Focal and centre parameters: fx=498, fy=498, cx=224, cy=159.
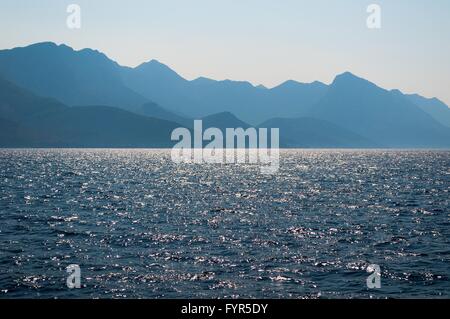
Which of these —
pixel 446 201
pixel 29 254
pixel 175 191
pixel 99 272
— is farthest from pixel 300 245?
pixel 175 191

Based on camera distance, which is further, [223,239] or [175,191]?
[175,191]

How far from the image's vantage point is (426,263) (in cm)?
3709

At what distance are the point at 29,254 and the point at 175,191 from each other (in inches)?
2168

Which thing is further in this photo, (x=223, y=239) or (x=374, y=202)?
(x=374, y=202)

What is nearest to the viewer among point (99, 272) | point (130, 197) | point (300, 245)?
point (99, 272)
